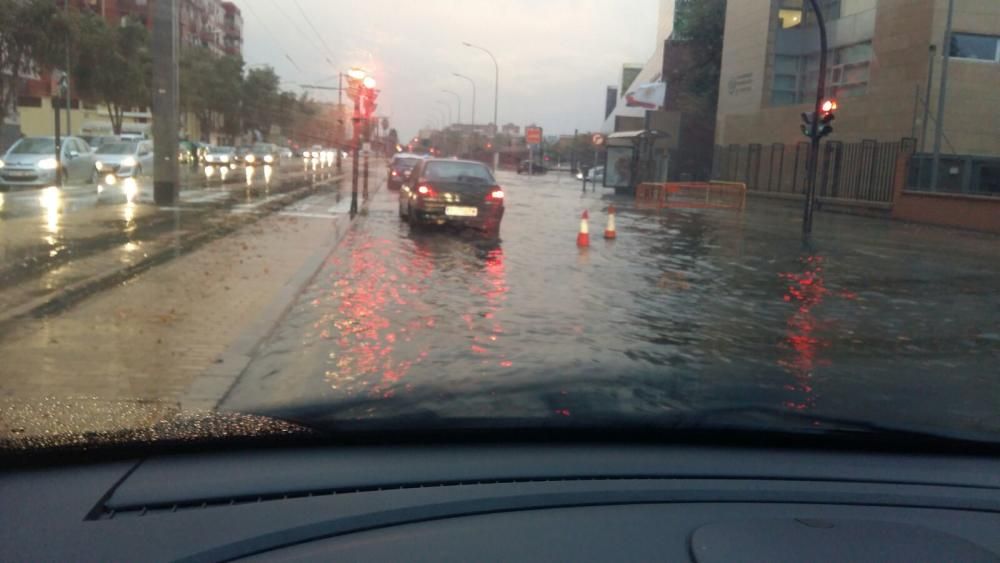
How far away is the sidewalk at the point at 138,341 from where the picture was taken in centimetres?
376

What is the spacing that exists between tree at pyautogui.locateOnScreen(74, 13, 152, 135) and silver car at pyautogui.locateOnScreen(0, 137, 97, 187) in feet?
12.5

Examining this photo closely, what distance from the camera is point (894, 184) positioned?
107 feet

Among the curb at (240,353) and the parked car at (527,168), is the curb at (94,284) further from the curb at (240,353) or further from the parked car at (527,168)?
the parked car at (527,168)

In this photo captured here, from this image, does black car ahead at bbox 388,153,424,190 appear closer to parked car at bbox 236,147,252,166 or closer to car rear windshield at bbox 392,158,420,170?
car rear windshield at bbox 392,158,420,170

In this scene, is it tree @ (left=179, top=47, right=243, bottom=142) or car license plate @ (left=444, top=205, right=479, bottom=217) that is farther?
tree @ (left=179, top=47, right=243, bottom=142)

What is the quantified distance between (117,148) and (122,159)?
1.10m

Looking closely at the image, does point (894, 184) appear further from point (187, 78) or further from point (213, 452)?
point (213, 452)

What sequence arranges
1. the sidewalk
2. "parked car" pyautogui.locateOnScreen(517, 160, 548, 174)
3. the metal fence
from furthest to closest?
"parked car" pyautogui.locateOnScreen(517, 160, 548, 174) < the metal fence < the sidewalk

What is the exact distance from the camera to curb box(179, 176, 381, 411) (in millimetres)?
5980

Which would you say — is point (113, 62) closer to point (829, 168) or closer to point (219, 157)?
point (829, 168)

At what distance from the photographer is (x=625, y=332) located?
892cm

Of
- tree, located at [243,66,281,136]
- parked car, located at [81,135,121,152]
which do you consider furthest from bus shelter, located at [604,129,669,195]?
parked car, located at [81,135,121,152]

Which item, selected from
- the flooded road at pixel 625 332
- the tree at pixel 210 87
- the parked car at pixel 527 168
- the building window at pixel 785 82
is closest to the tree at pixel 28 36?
the flooded road at pixel 625 332

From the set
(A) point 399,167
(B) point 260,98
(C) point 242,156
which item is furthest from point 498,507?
(C) point 242,156
